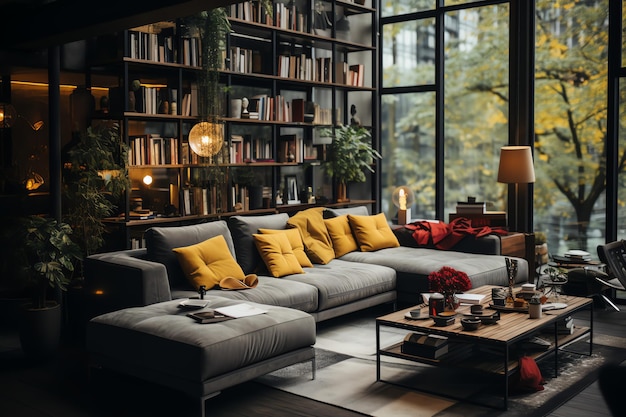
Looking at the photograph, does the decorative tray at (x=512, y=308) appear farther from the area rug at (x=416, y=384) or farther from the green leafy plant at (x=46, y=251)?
the green leafy plant at (x=46, y=251)

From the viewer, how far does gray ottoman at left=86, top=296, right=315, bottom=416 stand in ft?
13.3

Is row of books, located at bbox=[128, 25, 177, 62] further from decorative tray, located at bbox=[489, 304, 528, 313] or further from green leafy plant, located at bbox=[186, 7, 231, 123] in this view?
decorative tray, located at bbox=[489, 304, 528, 313]

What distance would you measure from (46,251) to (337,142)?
386 cm

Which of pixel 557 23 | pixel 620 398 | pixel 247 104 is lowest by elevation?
pixel 620 398

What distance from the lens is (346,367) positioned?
503cm

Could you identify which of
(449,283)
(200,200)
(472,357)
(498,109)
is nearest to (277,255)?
(200,200)

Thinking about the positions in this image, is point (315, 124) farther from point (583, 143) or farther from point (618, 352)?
point (618, 352)

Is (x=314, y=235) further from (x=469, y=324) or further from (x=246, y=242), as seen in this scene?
(x=469, y=324)

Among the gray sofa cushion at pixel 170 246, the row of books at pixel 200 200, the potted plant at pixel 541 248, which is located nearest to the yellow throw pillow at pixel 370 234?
the row of books at pixel 200 200

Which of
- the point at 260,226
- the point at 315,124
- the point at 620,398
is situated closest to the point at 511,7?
the point at 315,124

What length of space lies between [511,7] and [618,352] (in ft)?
13.1

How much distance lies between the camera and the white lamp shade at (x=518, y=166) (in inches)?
285

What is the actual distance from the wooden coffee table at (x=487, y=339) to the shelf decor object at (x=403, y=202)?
318 centimetres

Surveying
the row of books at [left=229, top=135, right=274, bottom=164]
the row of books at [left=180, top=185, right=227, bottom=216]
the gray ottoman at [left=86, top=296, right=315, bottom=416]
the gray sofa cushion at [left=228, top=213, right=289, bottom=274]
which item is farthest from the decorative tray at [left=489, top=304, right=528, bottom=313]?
the row of books at [left=229, top=135, right=274, bottom=164]
